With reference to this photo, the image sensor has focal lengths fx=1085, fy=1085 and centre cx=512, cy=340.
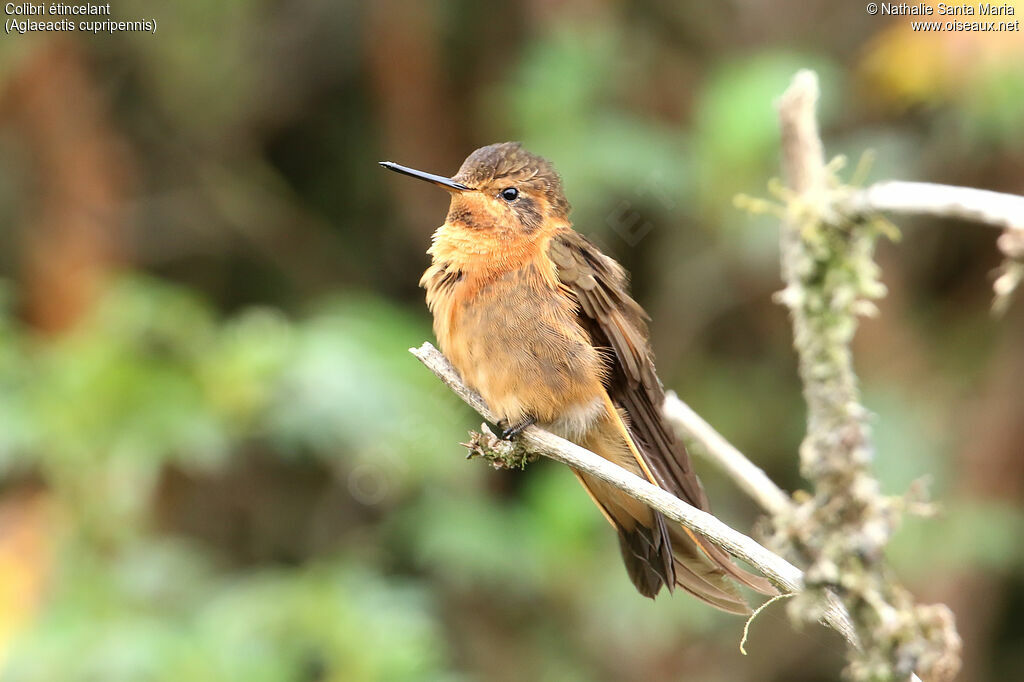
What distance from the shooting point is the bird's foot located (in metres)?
2.56

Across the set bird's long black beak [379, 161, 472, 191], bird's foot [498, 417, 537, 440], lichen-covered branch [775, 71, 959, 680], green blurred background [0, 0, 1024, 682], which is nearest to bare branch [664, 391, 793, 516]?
lichen-covered branch [775, 71, 959, 680]

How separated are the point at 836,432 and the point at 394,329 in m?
3.61

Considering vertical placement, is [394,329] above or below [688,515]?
above

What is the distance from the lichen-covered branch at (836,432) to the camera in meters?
1.10

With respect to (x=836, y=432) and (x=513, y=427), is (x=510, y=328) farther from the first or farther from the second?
(x=836, y=432)

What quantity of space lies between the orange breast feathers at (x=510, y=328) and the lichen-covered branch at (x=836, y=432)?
167cm

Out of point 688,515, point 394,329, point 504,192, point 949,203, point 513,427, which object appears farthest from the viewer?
point 394,329

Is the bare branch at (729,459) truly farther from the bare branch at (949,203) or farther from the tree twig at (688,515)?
the bare branch at (949,203)

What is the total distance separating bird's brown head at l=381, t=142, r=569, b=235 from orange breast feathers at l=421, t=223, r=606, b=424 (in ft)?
0.21

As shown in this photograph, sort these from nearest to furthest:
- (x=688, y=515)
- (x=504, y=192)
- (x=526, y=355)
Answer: (x=688, y=515)
(x=526, y=355)
(x=504, y=192)

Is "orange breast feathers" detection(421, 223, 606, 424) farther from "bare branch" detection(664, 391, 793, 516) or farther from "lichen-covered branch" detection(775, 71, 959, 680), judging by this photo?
"lichen-covered branch" detection(775, 71, 959, 680)

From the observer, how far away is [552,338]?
289cm

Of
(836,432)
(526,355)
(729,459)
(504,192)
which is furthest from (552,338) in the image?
(836,432)

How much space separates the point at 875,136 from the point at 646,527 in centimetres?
302
